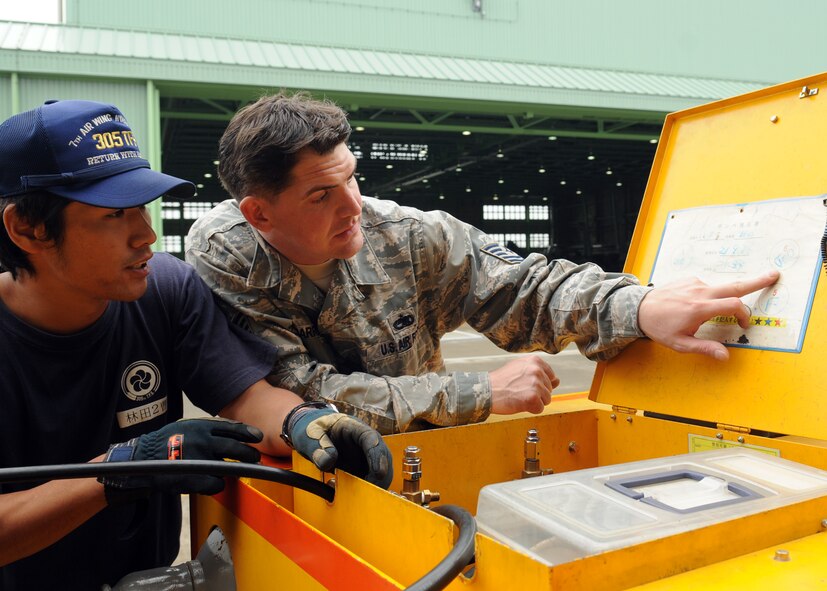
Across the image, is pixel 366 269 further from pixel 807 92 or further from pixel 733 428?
pixel 807 92

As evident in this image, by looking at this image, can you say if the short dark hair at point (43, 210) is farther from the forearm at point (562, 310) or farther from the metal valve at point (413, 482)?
the forearm at point (562, 310)

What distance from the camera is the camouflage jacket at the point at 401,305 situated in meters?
1.45

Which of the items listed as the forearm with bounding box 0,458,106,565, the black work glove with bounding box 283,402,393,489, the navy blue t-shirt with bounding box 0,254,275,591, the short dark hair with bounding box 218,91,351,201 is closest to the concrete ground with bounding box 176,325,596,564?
the navy blue t-shirt with bounding box 0,254,275,591

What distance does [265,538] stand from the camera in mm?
1014

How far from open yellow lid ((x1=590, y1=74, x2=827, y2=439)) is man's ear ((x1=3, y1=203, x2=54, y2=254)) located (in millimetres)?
1219

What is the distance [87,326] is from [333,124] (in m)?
0.67

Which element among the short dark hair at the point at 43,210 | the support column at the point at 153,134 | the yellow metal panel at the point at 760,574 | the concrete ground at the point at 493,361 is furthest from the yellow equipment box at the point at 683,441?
the support column at the point at 153,134

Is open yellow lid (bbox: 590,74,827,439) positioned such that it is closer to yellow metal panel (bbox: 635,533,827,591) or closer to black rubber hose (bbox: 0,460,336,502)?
yellow metal panel (bbox: 635,533,827,591)

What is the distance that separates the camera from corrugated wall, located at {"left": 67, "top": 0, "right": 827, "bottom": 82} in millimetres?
10961

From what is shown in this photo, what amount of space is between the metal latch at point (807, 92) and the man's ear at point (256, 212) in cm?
115

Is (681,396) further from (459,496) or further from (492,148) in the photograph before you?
(492,148)

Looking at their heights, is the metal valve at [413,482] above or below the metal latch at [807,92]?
below

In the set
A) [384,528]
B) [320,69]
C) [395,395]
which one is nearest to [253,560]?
[384,528]

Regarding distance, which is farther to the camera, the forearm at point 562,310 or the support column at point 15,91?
the support column at point 15,91
